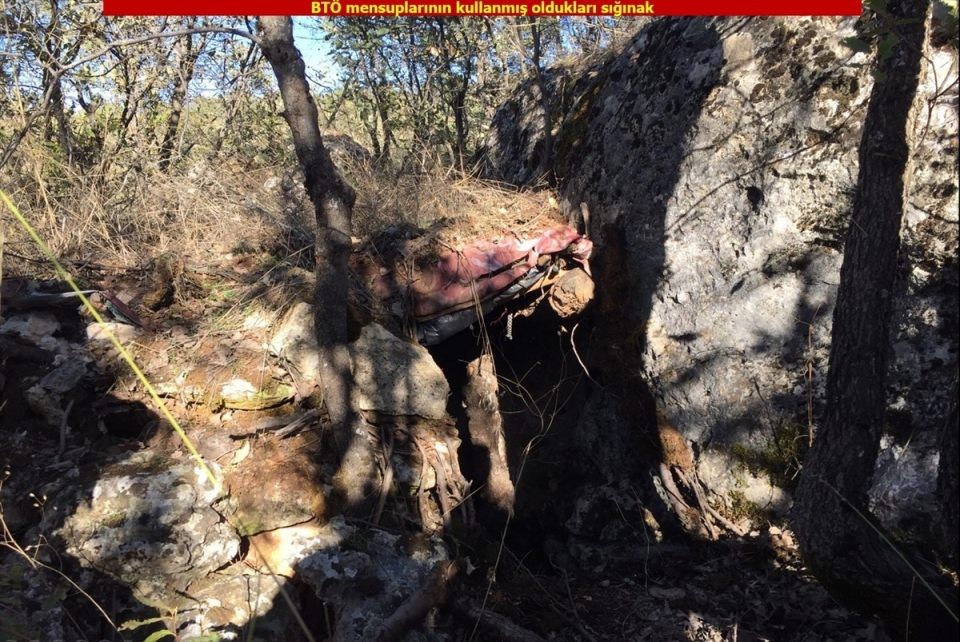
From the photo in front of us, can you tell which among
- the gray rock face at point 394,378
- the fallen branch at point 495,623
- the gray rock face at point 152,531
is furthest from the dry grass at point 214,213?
the fallen branch at point 495,623

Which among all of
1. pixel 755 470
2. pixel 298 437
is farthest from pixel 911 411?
pixel 298 437

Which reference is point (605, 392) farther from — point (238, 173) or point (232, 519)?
point (238, 173)

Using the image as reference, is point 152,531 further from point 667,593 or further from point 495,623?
point 667,593

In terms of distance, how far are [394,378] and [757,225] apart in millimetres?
2100

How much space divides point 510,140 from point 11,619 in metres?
4.85

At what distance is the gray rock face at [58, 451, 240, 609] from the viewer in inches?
→ 108

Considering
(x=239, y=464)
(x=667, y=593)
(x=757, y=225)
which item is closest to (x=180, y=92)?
(x=239, y=464)

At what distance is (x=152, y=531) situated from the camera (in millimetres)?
2854

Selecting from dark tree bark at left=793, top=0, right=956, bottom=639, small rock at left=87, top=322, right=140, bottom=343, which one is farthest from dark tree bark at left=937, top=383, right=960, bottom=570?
small rock at left=87, top=322, right=140, bottom=343

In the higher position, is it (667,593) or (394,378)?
(394,378)

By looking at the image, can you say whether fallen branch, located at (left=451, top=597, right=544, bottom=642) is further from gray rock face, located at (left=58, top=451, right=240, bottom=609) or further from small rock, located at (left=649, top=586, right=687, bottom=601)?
gray rock face, located at (left=58, top=451, right=240, bottom=609)

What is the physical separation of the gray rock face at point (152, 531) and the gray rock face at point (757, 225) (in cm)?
249

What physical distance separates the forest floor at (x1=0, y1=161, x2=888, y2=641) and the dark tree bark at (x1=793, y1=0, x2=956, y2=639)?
652mm

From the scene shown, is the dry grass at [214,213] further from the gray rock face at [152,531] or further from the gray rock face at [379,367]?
the gray rock face at [152,531]
